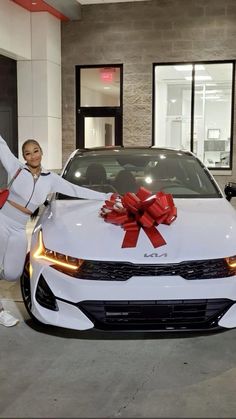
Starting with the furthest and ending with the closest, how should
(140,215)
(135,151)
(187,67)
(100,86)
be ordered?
1. (100,86)
2. (187,67)
3. (135,151)
4. (140,215)

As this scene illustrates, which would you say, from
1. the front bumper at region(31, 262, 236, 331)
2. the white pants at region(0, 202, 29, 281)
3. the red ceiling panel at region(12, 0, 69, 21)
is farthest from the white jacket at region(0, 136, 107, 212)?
the red ceiling panel at region(12, 0, 69, 21)

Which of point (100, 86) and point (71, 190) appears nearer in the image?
point (71, 190)

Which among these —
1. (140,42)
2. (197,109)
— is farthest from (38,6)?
(197,109)

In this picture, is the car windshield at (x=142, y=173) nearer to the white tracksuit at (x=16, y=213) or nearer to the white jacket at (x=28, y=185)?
the white jacket at (x=28, y=185)

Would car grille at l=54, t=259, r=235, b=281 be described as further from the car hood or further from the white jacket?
the white jacket

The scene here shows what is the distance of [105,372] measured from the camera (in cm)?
330

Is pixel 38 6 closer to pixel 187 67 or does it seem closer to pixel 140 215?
pixel 187 67

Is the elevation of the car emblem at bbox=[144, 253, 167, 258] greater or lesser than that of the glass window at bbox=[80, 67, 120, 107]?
lesser

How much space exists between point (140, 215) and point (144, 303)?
66cm

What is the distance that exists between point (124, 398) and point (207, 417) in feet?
1.68

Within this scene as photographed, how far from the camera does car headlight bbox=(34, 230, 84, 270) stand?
335 cm

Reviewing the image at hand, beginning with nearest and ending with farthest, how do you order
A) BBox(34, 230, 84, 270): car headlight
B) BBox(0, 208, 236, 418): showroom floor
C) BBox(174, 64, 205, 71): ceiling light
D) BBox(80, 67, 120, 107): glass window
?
BBox(0, 208, 236, 418): showroom floor → BBox(34, 230, 84, 270): car headlight → BBox(174, 64, 205, 71): ceiling light → BBox(80, 67, 120, 107): glass window

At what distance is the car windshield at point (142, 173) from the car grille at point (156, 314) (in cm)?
142

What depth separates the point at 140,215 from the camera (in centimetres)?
362
